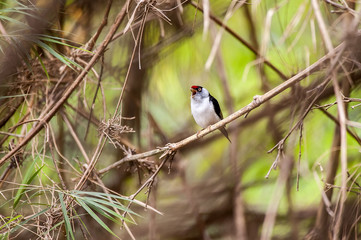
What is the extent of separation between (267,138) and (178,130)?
3.27 feet

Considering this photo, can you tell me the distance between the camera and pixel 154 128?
4160 millimetres

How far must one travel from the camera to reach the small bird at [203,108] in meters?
4.25

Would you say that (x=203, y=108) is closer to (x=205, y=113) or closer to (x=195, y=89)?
(x=205, y=113)

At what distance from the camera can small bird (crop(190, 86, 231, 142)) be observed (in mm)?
4250

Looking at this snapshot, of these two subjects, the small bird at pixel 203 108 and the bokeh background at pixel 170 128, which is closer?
the bokeh background at pixel 170 128

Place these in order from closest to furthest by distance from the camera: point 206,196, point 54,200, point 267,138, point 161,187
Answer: point 54,200 < point 267,138 < point 206,196 < point 161,187

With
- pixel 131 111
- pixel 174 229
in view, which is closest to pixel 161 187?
pixel 174 229

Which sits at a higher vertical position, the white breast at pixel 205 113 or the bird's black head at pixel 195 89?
the bird's black head at pixel 195 89

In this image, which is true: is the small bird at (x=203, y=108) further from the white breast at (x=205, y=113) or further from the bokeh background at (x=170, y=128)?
the bokeh background at (x=170, y=128)

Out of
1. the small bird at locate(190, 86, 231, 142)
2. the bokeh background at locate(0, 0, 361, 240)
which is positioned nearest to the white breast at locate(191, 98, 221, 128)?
the small bird at locate(190, 86, 231, 142)

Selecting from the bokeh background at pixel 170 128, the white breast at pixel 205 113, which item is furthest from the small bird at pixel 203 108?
the bokeh background at pixel 170 128

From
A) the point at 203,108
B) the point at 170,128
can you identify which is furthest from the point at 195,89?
the point at 170,128

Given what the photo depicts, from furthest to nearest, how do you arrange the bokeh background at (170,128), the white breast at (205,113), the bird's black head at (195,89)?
the bird's black head at (195,89) → the white breast at (205,113) → the bokeh background at (170,128)

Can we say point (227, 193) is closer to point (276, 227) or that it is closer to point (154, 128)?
point (276, 227)
